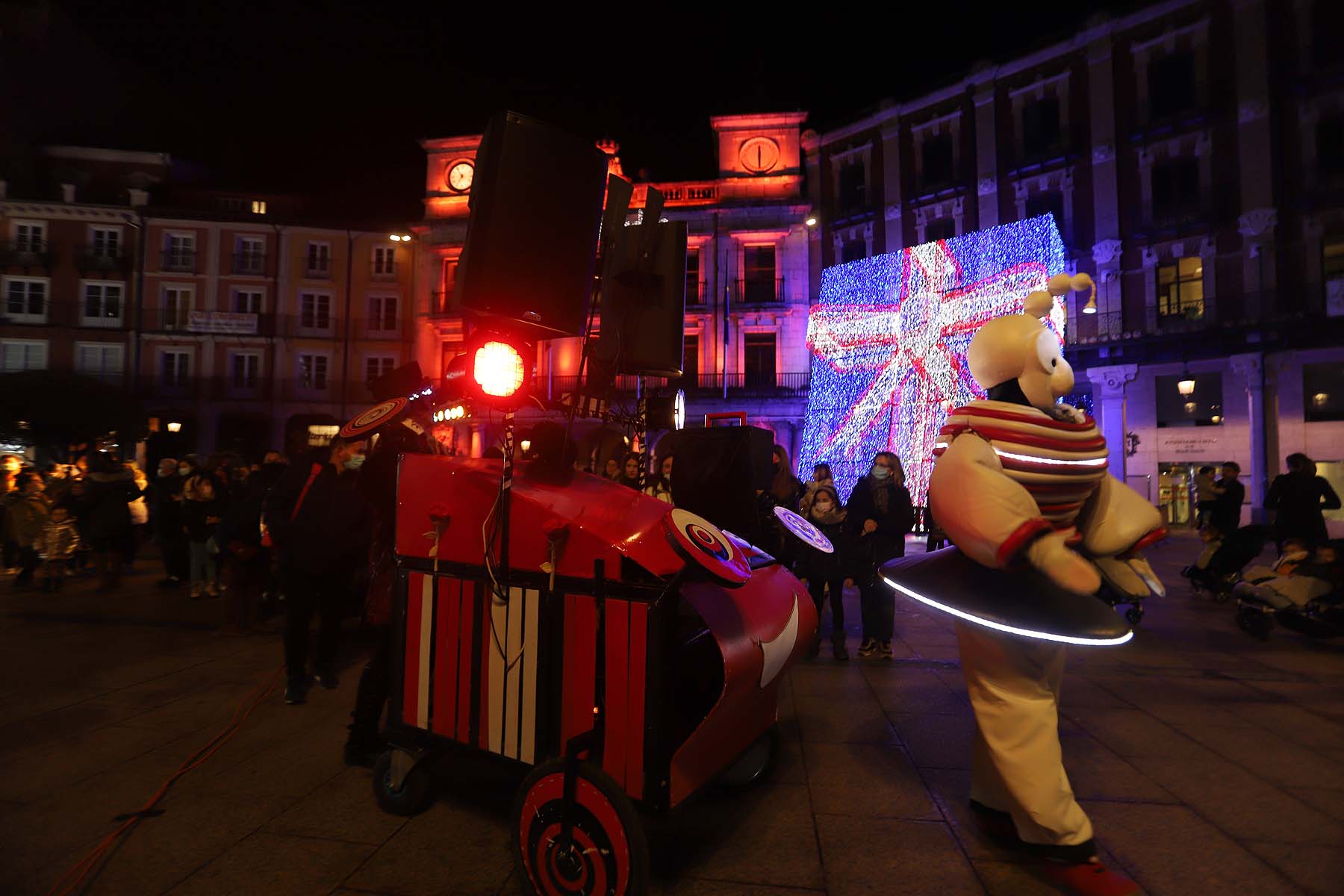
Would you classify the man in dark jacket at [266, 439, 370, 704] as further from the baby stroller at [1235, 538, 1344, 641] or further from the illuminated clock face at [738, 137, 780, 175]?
the illuminated clock face at [738, 137, 780, 175]

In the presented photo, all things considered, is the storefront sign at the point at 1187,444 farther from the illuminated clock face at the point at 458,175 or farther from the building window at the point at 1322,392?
the illuminated clock face at the point at 458,175

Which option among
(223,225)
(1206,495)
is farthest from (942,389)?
(223,225)

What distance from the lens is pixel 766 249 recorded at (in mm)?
27203

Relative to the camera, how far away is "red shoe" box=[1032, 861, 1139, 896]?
2287 millimetres

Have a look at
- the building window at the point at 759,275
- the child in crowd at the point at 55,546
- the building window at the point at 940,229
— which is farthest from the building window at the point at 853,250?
the child in crowd at the point at 55,546

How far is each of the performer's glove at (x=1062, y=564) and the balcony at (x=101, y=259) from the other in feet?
130

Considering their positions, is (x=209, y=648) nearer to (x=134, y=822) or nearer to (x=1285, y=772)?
(x=134, y=822)

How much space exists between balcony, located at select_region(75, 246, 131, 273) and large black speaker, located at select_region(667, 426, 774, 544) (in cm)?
3640

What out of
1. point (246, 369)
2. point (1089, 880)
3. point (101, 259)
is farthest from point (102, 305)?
point (1089, 880)

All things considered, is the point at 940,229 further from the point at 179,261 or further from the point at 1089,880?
the point at 179,261

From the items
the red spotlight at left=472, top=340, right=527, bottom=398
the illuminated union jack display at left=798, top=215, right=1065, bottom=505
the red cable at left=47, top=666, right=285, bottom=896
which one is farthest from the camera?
the illuminated union jack display at left=798, top=215, right=1065, bottom=505

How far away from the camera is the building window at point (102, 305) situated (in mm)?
30453

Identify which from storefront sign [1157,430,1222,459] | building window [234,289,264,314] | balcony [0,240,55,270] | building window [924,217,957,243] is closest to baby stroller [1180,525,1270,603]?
storefront sign [1157,430,1222,459]

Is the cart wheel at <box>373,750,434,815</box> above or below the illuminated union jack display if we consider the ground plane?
below
